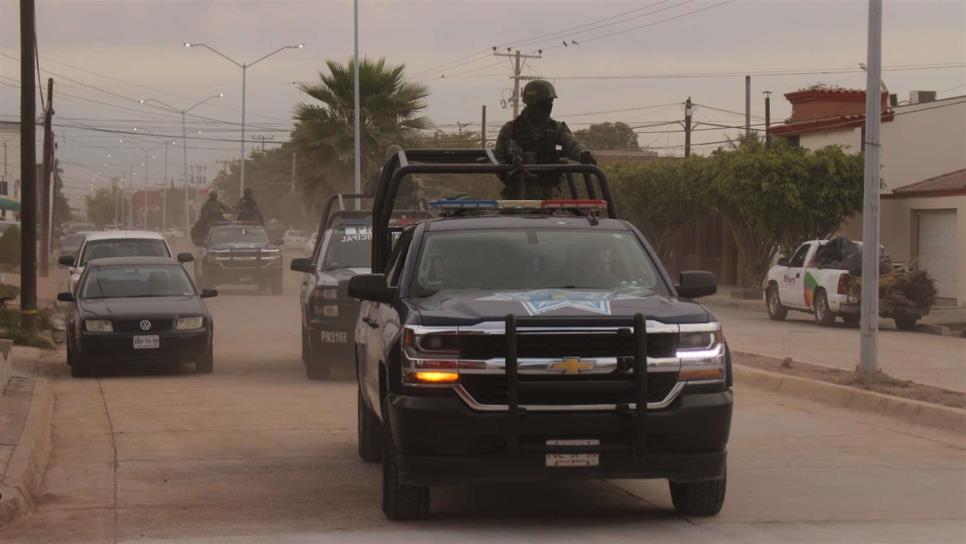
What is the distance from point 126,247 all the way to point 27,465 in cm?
Answer: 1758

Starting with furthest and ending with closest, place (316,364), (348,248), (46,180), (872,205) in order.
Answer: (46,180)
(348,248)
(316,364)
(872,205)

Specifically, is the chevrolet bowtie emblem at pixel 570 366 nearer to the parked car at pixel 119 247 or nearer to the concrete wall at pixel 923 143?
the parked car at pixel 119 247

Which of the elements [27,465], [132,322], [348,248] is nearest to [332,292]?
[348,248]

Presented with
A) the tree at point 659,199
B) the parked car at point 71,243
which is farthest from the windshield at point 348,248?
the parked car at point 71,243

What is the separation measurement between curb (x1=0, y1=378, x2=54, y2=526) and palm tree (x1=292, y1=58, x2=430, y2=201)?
29535 millimetres

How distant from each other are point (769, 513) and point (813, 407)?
5899mm

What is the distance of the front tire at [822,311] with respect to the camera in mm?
28016

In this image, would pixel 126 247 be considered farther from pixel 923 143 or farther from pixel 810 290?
pixel 923 143

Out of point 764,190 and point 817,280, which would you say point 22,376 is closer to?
point 817,280

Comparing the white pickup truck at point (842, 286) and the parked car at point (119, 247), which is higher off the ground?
the parked car at point (119, 247)

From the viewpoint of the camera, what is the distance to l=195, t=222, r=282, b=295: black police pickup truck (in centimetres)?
3791

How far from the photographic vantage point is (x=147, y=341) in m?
17.3

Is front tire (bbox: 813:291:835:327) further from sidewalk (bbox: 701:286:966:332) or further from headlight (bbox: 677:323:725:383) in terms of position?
headlight (bbox: 677:323:725:383)

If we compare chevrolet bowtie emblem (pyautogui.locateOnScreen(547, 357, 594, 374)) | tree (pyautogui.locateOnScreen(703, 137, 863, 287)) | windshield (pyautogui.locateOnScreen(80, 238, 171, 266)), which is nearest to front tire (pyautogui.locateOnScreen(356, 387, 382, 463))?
chevrolet bowtie emblem (pyautogui.locateOnScreen(547, 357, 594, 374))
